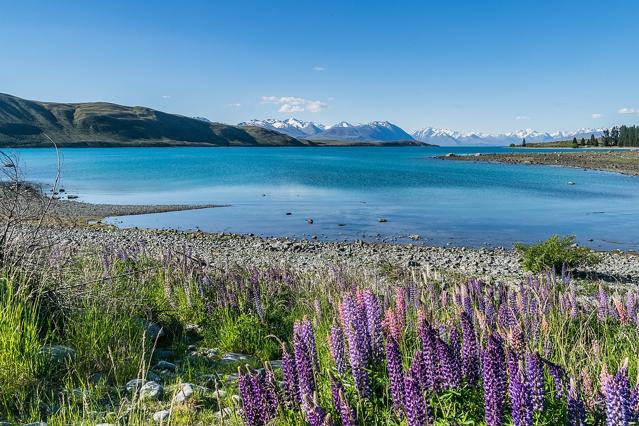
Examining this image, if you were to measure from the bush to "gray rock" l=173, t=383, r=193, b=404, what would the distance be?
14.5 m

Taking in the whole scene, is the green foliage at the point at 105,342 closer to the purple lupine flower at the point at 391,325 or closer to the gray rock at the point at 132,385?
the gray rock at the point at 132,385

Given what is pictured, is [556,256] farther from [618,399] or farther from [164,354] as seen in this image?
[618,399]

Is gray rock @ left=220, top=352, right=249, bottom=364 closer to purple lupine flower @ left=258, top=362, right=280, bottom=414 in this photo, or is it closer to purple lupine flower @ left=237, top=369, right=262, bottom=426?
purple lupine flower @ left=258, top=362, right=280, bottom=414

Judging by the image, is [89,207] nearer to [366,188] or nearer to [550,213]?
[366,188]

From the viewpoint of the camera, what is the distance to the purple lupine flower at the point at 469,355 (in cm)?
364

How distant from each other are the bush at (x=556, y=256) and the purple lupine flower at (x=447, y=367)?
14.5m

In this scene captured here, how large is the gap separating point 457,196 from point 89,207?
3349cm

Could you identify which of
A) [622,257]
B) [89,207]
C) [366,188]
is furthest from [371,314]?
[366,188]

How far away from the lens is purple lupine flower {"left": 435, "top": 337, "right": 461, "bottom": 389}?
3.45 meters

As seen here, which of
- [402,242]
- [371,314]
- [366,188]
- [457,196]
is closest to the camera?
[371,314]

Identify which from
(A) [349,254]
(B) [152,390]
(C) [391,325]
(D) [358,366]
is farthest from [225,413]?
(A) [349,254]

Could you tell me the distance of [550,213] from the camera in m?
36.2

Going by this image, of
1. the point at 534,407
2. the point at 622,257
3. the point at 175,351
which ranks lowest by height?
the point at 622,257

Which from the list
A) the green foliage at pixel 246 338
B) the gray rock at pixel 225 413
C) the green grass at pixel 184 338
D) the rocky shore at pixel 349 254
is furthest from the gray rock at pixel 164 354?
the rocky shore at pixel 349 254
